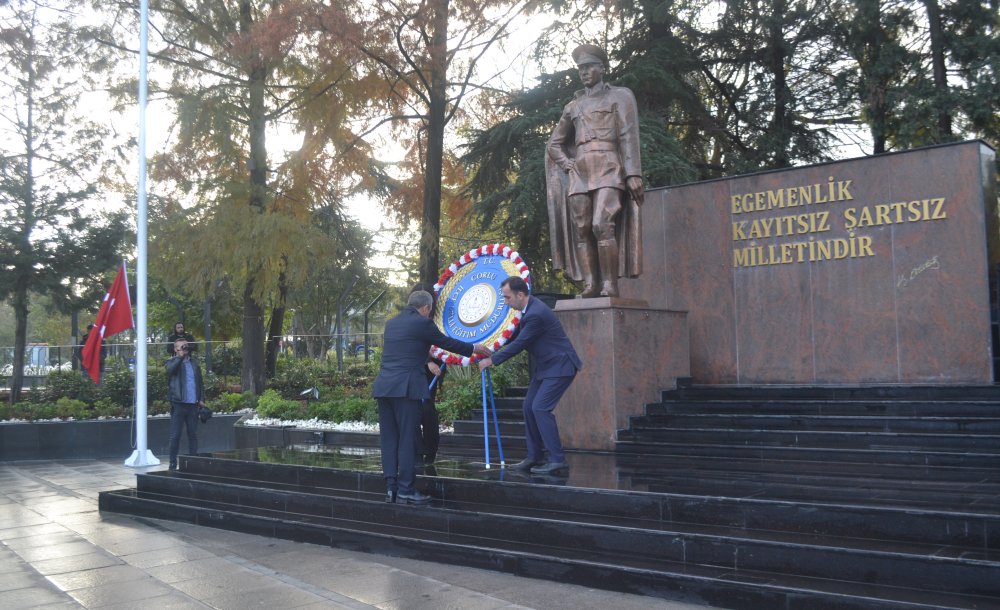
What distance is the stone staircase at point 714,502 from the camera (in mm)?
5480

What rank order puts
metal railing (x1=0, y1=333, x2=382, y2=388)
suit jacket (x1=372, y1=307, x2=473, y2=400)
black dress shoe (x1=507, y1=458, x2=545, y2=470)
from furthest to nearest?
metal railing (x1=0, y1=333, x2=382, y2=388), black dress shoe (x1=507, y1=458, x2=545, y2=470), suit jacket (x1=372, y1=307, x2=473, y2=400)

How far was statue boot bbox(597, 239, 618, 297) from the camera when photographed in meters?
10.4

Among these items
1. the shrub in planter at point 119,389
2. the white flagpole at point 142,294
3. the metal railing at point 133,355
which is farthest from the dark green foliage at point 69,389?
the white flagpole at point 142,294

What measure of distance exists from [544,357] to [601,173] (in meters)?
Answer: 3.20

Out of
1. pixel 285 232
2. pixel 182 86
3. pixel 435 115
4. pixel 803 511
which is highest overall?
pixel 182 86

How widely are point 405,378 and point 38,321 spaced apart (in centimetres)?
6674

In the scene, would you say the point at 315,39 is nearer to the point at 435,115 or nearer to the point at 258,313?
the point at 435,115

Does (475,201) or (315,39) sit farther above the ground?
(315,39)

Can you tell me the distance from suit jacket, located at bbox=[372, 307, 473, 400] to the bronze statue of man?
323cm

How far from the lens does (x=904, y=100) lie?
56.3 ft

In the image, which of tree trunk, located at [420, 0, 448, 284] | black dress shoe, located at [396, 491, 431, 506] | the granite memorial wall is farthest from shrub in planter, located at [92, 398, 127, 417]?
black dress shoe, located at [396, 491, 431, 506]

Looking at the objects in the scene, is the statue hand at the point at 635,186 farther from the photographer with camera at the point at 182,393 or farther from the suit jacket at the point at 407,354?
the photographer with camera at the point at 182,393

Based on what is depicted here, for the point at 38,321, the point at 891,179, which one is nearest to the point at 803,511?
the point at 891,179

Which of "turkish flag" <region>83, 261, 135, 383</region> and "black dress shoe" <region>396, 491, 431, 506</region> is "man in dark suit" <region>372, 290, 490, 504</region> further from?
"turkish flag" <region>83, 261, 135, 383</region>
